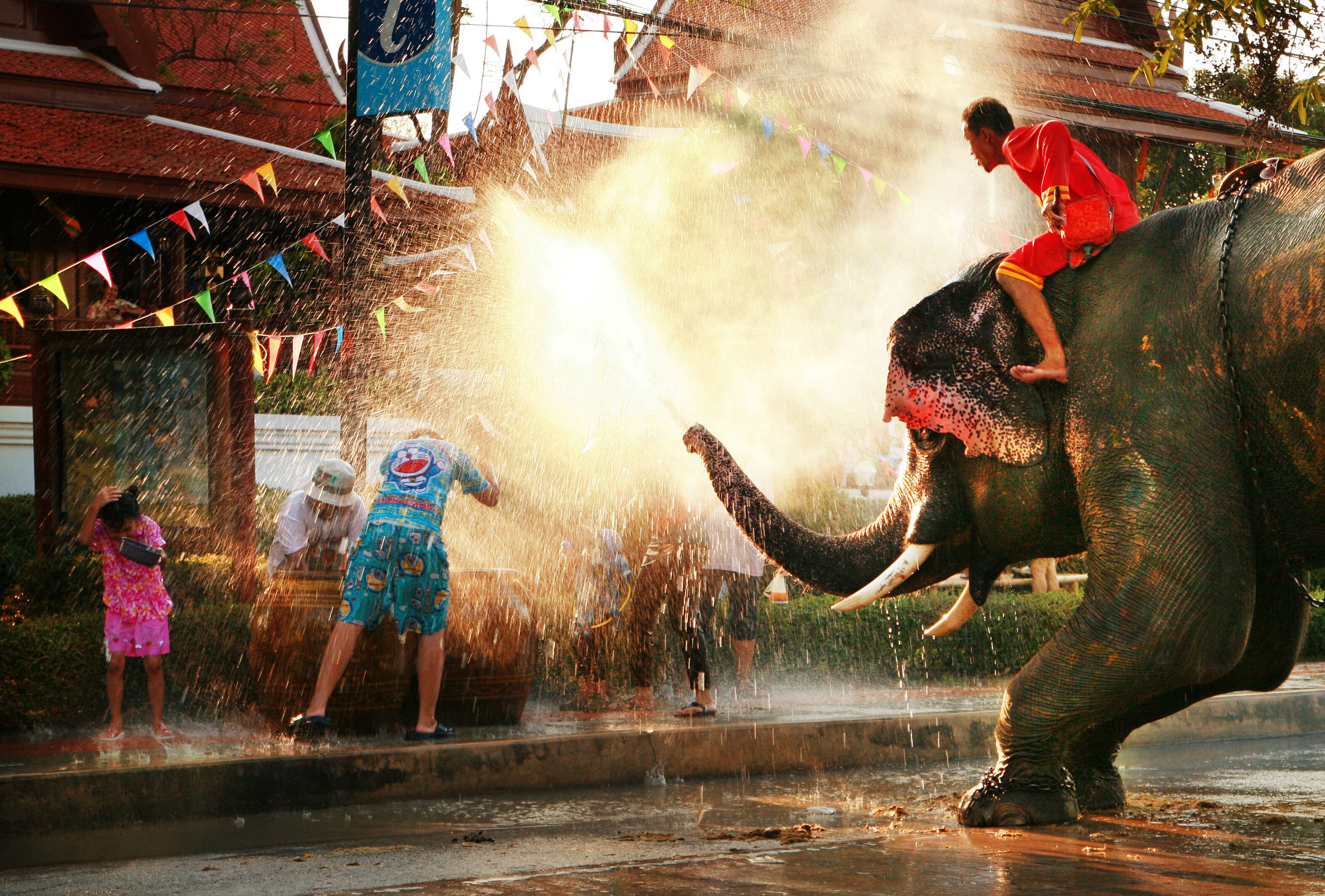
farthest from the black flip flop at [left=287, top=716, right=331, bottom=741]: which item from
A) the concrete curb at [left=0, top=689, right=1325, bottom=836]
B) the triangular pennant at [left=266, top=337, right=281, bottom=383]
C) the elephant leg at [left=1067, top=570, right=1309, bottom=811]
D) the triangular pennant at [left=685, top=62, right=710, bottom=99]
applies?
the triangular pennant at [left=685, top=62, right=710, bottom=99]

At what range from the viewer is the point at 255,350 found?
35.8 feet

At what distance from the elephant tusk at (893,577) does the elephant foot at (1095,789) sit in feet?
3.04

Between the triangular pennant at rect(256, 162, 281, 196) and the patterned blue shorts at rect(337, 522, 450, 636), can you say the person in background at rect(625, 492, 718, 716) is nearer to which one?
the patterned blue shorts at rect(337, 522, 450, 636)

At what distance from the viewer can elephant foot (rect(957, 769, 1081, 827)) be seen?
4.43m

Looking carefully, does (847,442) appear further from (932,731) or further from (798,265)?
(932,731)

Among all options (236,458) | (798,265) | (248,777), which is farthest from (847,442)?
(248,777)

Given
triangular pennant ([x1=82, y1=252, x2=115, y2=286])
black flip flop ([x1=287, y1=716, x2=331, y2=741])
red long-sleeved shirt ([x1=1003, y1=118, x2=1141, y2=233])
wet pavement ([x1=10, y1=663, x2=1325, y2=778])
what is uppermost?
triangular pennant ([x1=82, y1=252, x2=115, y2=286])

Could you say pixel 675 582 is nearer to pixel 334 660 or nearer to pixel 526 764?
pixel 526 764

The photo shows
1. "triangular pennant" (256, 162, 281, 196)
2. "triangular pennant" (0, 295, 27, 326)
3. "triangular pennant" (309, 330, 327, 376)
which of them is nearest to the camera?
"triangular pennant" (0, 295, 27, 326)

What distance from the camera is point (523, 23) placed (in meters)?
11.7

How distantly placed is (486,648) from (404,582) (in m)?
0.65

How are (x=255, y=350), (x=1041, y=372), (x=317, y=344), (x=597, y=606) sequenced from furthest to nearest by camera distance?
(x=317, y=344) → (x=255, y=350) → (x=597, y=606) → (x=1041, y=372)

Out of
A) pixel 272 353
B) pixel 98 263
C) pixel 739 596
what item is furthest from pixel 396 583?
pixel 272 353

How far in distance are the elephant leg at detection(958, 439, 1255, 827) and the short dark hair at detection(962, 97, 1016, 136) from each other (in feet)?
4.43
